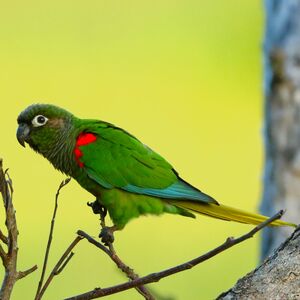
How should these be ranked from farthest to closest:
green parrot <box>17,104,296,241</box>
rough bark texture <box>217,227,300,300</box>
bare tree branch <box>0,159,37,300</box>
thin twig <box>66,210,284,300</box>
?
green parrot <box>17,104,296,241</box> < rough bark texture <box>217,227,300,300</box> < bare tree branch <box>0,159,37,300</box> < thin twig <box>66,210,284,300</box>

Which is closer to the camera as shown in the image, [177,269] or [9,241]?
[177,269]

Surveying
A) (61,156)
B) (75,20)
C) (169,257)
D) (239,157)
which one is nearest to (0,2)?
(75,20)

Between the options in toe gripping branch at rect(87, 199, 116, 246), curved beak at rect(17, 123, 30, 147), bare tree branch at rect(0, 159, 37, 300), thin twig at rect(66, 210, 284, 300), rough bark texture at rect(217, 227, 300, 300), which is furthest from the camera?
curved beak at rect(17, 123, 30, 147)

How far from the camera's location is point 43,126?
2.84 metres

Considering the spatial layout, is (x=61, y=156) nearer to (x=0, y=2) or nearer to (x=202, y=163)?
(x=202, y=163)

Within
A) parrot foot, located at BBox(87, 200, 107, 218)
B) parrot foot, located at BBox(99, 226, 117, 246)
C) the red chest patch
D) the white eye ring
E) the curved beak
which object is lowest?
parrot foot, located at BBox(99, 226, 117, 246)

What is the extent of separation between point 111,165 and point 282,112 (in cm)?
152

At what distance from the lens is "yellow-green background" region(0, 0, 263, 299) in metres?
5.80

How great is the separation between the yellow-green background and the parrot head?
8.33 feet

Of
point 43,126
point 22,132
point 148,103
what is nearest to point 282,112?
point 43,126

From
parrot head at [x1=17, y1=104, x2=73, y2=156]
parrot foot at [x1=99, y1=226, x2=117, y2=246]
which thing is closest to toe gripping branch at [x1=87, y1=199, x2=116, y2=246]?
parrot foot at [x1=99, y1=226, x2=117, y2=246]

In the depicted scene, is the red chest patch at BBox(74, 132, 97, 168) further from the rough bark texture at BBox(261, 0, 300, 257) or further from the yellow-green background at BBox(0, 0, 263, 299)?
the yellow-green background at BBox(0, 0, 263, 299)

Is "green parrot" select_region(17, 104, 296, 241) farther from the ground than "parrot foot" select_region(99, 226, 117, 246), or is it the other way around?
"green parrot" select_region(17, 104, 296, 241)

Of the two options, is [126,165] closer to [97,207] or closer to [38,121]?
[97,207]
